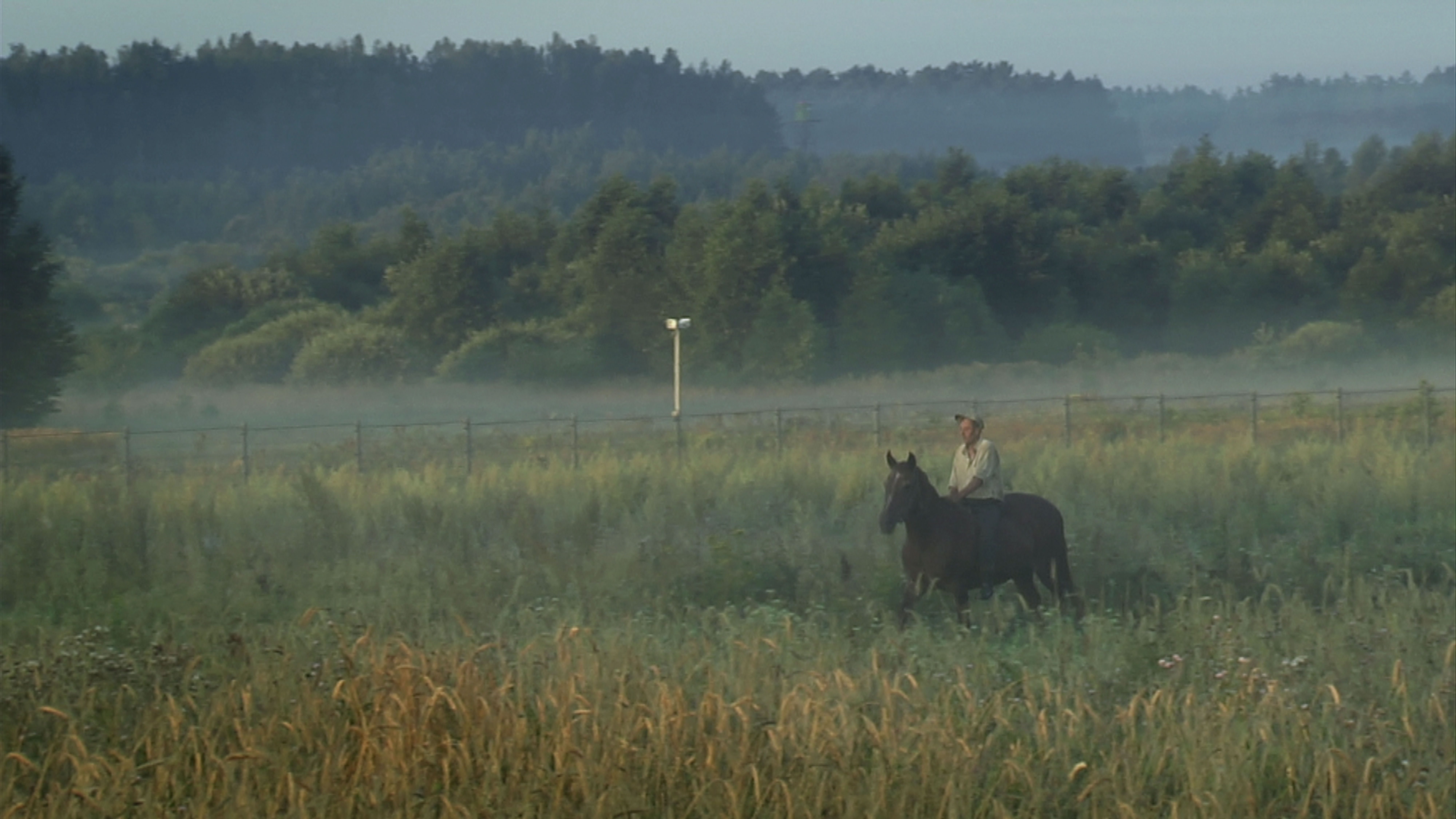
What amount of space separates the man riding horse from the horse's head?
0.48m

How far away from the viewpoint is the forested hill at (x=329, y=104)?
33.3 m

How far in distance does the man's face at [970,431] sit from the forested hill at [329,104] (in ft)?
54.8

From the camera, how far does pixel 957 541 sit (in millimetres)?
12602

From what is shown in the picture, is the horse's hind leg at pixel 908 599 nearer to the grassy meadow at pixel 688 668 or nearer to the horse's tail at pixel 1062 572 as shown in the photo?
the grassy meadow at pixel 688 668

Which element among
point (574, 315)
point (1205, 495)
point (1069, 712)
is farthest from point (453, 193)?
point (1069, 712)

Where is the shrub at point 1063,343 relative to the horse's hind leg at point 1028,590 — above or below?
above

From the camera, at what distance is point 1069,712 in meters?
Answer: 6.96

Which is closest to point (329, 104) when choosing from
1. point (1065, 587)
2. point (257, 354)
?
point (257, 354)

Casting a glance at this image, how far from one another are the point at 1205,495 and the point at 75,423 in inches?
1192

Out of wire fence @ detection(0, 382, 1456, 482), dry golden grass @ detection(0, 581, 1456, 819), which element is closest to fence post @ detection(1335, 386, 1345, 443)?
wire fence @ detection(0, 382, 1456, 482)

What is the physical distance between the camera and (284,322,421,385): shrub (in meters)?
55.1

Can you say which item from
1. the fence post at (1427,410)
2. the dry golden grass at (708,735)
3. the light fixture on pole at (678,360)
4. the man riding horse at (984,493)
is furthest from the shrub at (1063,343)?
the dry golden grass at (708,735)

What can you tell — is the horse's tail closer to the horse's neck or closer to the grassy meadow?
the grassy meadow

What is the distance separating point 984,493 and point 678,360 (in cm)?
3128
